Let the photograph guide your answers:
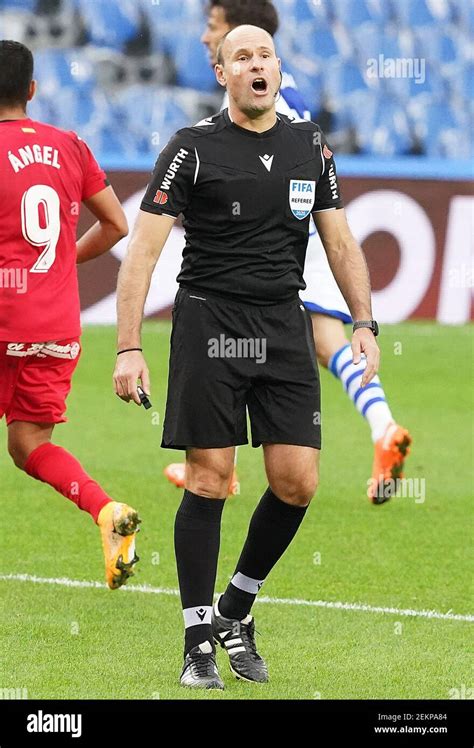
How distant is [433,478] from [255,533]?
394cm

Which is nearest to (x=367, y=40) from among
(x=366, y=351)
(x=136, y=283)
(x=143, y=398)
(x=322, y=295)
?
(x=322, y=295)

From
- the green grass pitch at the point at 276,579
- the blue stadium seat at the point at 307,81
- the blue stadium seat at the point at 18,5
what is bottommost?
the green grass pitch at the point at 276,579

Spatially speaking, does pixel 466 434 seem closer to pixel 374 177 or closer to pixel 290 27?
pixel 374 177

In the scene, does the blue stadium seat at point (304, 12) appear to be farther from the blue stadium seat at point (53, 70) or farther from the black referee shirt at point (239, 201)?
the black referee shirt at point (239, 201)

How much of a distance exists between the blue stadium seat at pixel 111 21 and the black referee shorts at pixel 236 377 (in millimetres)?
14949

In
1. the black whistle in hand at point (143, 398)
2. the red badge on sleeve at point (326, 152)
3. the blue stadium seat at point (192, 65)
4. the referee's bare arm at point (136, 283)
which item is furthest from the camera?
the blue stadium seat at point (192, 65)

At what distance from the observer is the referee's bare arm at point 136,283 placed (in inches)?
168

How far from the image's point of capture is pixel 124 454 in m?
8.91

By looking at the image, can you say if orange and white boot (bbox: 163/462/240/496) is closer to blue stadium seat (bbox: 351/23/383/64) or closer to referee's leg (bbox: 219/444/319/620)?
referee's leg (bbox: 219/444/319/620)

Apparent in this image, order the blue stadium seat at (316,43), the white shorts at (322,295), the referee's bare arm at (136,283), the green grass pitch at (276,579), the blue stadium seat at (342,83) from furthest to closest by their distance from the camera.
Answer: the blue stadium seat at (316,43) < the blue stadium seat at (342,83) < the white shorts at (322,295) < the green grass pitch at (276,579) < the referee's bare arm at (136,283)

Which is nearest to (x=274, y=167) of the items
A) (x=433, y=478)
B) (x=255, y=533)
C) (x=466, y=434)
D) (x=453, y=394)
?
(x=255, y=533)

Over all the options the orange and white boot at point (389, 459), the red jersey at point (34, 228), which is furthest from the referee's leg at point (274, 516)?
the orange and white boot at point (389, 459)

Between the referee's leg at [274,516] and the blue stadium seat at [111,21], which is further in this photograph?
the blue stadium seat at [111,21]

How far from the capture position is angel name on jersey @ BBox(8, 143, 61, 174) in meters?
5.27
